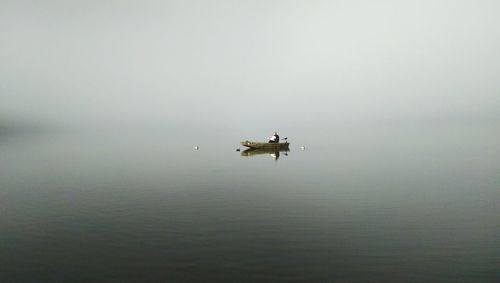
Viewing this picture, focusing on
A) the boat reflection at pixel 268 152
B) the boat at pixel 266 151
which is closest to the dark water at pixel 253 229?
the boat reflection at pixel 268 152

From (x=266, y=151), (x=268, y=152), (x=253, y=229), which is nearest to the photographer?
(x=253, y=229)

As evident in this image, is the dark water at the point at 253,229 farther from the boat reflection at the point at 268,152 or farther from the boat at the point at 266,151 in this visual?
the boat at the point at 266,151

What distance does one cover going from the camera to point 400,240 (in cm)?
2195

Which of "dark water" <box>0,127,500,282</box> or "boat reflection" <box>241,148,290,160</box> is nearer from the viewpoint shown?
"dark water" <box>0,127,500,282</box>

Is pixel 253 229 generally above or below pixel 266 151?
below

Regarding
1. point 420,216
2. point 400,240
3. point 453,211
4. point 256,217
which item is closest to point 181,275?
point 256,217

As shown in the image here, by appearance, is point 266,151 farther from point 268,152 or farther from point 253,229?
point 253,229

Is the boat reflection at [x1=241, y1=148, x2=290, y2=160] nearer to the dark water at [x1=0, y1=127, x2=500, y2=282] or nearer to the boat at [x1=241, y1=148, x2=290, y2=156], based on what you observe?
the boat at [x1=241, y1=148, x2=290, y2=156]

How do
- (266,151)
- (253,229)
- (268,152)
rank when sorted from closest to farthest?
(253,229)
(266,151)
(268,152)

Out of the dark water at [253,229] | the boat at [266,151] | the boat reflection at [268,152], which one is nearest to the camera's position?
the dark water at [253,229]

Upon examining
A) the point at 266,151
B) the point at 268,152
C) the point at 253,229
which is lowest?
the point at 253,229

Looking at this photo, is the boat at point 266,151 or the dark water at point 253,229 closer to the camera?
the dark water at point 253,229

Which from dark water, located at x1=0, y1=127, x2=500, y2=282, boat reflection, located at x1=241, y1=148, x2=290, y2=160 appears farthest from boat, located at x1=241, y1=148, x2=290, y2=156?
dark water, located at x1=0, y1=127, x2=500, y2=282

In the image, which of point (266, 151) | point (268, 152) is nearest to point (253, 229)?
point (266, 151)
